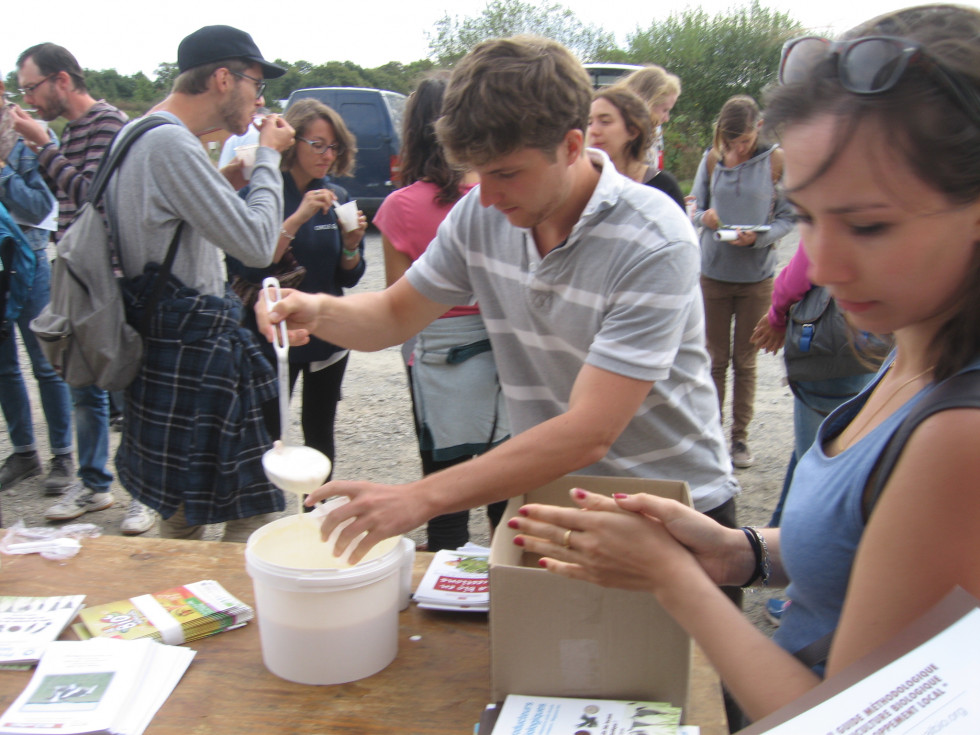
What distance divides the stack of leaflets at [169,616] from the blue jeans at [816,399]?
1.81m

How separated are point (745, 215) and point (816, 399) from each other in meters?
1.88

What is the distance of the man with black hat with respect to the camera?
223 cm

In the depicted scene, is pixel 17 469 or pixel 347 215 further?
pixel 17 469

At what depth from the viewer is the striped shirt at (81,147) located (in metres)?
3.19

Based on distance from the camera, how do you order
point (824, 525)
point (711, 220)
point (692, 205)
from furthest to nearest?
1. point (692, 205)
2. point (711, 220)
3. point (824, 525)

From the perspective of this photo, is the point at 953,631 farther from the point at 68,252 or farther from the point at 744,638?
the point at 68,252

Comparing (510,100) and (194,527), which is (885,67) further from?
(194,527)

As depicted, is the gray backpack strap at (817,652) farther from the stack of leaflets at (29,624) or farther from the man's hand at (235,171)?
the man's hand at (235,171)

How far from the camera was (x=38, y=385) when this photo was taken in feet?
12.2

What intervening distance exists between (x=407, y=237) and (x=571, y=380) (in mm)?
1229

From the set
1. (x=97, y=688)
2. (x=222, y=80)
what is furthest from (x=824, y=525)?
(x=222, y=80)

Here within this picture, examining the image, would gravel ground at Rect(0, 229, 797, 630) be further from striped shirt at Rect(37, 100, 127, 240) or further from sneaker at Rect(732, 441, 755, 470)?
striped shirt at Rect(37, 100, 127, 240)

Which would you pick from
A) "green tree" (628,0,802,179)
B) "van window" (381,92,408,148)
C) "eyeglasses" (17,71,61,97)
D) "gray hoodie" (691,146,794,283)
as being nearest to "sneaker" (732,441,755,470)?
"gray hoodie" (691,146,794,283)

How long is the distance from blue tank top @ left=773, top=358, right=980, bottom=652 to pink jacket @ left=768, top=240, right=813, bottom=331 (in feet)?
5.76
